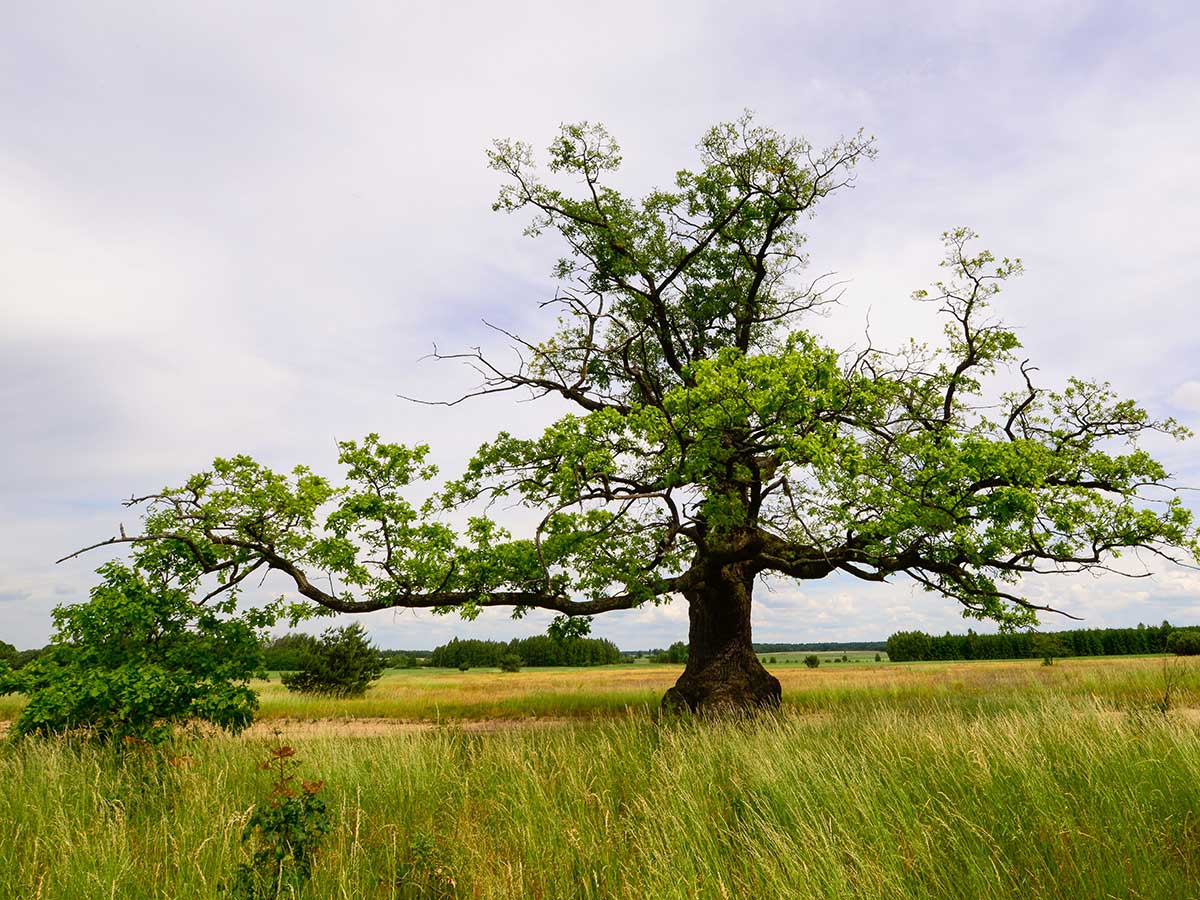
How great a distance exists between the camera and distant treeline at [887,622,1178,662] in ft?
207

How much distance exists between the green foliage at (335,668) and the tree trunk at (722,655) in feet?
57.7

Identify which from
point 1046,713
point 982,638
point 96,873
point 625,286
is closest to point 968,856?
point 96,873

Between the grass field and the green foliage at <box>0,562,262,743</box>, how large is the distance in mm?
1581

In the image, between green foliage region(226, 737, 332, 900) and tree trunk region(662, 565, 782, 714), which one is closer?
green foliage region(226, 737, 332, 900)

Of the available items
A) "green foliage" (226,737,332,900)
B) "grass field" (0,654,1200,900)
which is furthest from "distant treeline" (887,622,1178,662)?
"green foliage" (226,737,332,900)

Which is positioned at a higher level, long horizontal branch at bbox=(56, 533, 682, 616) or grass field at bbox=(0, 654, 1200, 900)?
long horizontal branch at bbox=(56, 533, 682, 616)

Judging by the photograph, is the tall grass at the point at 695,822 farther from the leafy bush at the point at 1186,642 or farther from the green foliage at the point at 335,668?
the leafy bush at the point at 1186,642

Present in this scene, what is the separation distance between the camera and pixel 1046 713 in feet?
34.8

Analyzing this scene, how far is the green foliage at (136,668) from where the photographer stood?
12.0 metres

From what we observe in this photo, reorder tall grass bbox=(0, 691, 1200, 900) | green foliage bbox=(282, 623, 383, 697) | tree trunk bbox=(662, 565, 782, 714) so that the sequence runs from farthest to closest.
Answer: green foliage bbox=(282, 623, 383, 697) → tree trunk bbox=(662, 565, 782, 714) → tall grass bbox=(0, 691, 1200, 900)

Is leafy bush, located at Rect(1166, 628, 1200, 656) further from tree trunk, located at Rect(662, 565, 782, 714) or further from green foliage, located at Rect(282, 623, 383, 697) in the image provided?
green foliage, located at Rect(282, 623, 383, 697)

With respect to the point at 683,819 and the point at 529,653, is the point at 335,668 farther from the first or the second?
the point at 529,653

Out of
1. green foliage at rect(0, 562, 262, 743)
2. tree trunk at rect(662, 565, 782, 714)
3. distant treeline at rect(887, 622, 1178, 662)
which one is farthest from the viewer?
distant treeline at rect(887, 622, 1178, 662)

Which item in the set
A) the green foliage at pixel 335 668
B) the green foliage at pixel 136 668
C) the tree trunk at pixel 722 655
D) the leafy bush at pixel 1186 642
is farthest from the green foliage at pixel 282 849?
the leafy bush at pixel 1186 642
